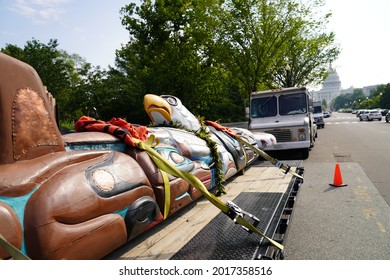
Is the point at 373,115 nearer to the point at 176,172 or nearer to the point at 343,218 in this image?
the point at 343,218

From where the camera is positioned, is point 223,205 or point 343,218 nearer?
point 223,205

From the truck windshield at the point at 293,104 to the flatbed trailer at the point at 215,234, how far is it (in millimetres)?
6883

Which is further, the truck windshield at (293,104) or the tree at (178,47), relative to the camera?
the tree at (178,47)

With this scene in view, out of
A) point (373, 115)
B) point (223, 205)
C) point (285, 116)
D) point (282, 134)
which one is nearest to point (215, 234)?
point (223, 205)

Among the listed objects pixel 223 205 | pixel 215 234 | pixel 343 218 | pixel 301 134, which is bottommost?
pixel 343 218

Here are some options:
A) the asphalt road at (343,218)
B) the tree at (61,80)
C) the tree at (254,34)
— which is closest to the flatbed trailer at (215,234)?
the asphalt road at (343,218)

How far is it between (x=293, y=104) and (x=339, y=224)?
6791mm

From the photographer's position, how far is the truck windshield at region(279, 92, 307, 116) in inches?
403

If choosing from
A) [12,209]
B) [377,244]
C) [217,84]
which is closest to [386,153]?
[377,244]

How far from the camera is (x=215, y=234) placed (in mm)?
2471

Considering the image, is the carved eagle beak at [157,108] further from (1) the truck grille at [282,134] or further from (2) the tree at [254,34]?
(2) the tree at [254,34]

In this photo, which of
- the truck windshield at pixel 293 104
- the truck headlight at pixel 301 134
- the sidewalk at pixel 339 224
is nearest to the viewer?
the sidewalk at pixel 339 224

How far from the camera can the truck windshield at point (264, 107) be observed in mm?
10508
